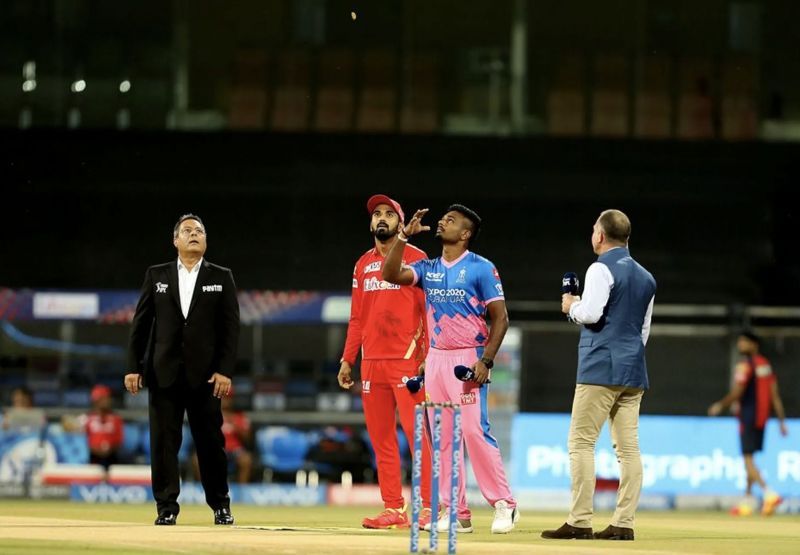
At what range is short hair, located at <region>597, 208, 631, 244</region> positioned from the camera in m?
9.17

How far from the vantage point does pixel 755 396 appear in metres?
16.6

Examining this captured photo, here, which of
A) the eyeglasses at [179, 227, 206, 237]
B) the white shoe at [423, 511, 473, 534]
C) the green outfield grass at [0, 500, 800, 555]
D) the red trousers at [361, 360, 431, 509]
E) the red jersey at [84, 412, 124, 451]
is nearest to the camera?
the green outfield grass at [0, 500, 800, 555]

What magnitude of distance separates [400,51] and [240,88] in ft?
6.74

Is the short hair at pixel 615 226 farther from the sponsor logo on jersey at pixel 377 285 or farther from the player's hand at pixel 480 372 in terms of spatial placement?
the sponsor logo on jersey at pixel 377 285

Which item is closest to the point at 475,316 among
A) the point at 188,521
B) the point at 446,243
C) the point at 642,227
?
the point at 446,243

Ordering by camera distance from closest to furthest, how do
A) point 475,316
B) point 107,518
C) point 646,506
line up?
point 475,316
point 107,518
point 646,506

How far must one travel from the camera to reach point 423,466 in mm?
9523

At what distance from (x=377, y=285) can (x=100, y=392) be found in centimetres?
995

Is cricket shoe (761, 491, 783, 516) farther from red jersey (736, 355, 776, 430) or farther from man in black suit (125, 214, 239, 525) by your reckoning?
man in black suit (125, 214, 239, 525)

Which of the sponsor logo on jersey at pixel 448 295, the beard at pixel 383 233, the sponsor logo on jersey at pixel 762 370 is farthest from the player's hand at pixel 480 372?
the sponsor logo on jersey at pixel 762 370

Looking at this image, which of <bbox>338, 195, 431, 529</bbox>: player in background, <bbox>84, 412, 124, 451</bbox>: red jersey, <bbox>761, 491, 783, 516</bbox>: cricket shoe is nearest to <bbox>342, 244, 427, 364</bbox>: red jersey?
<bbox>338, 195, 431, 529</bbox>: player in background

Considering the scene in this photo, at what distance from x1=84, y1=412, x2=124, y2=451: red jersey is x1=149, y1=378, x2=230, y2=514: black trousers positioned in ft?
30.1

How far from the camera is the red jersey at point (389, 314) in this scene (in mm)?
9766

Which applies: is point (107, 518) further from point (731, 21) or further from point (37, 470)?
point (731, 21)
